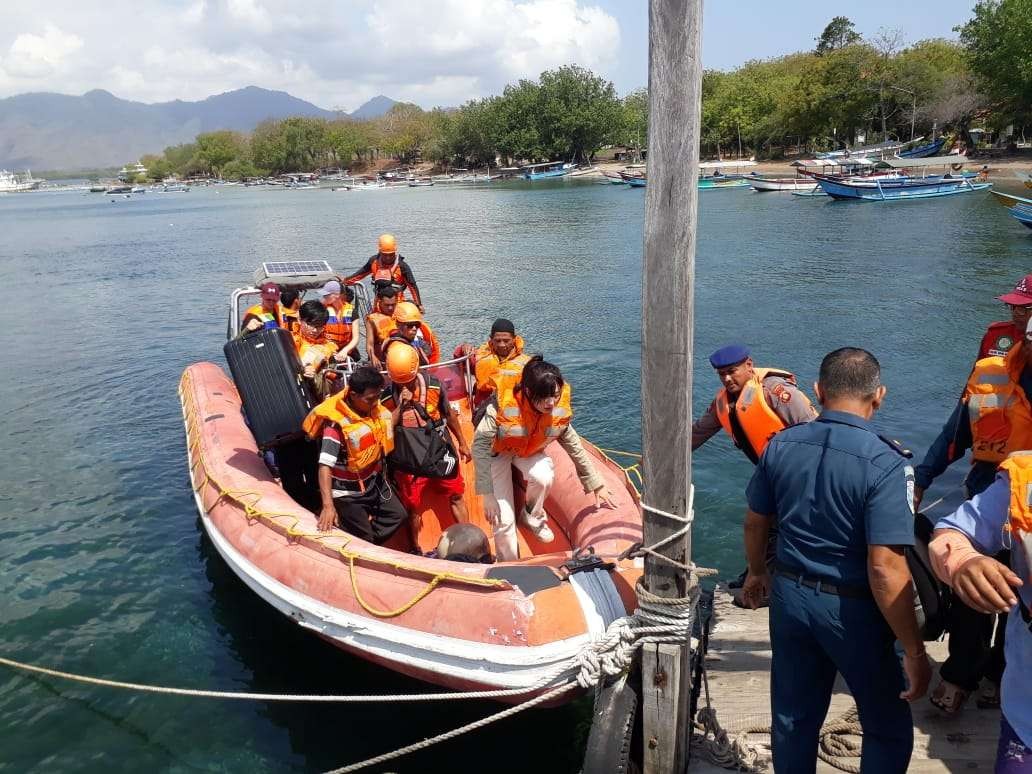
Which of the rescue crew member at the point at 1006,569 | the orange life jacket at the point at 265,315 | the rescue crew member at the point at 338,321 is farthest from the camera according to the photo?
the rescue crew member at the point at 338,321

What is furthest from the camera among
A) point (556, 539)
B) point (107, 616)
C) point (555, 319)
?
point (555, 319)

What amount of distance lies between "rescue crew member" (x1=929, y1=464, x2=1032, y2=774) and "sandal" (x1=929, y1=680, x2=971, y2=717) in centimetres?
140

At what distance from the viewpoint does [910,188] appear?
32.3 metres

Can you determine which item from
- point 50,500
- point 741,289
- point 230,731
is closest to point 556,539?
point 230,731

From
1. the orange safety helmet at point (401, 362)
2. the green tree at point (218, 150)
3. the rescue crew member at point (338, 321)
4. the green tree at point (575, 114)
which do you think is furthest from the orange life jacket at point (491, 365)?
the green tree at point (218, 150)

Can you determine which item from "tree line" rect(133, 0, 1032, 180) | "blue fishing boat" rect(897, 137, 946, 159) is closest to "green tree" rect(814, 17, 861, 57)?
"tree line" rect(133, 0, 1032, 180)

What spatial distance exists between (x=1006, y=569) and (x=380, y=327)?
549 centimetres

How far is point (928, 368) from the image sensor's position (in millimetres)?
10883

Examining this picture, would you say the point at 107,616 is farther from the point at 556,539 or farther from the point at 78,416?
the point at 78,416

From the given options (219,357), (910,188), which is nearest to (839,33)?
(910,188)

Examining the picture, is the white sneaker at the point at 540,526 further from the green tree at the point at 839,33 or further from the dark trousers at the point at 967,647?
the green tree at the point at 839,33

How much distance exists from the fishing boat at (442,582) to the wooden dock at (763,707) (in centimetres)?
66

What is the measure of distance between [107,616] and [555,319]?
10517 mm

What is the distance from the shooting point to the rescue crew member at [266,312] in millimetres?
6480
